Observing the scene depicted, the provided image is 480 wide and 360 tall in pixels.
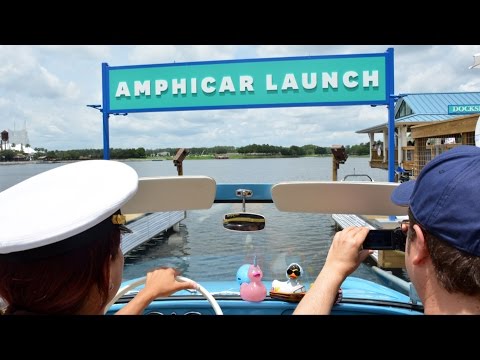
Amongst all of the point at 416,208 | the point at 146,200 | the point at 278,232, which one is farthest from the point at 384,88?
the point at 278,232

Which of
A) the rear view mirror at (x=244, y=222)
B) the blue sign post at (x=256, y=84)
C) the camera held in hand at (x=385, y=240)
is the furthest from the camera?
the blue sign post at (x=256, y=84)

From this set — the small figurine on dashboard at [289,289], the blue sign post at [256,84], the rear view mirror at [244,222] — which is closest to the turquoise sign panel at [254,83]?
the blue sign post at [256,84]

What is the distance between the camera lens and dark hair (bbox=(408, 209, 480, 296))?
2.30ft

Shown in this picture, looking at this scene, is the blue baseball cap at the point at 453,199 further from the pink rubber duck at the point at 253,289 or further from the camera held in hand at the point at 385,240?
the pink rubber duck at the point at 253,289

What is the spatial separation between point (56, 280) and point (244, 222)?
1.09m

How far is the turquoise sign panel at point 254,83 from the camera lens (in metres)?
3.75

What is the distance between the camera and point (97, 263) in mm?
762

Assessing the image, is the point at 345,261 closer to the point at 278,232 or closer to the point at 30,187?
the point at 30,187

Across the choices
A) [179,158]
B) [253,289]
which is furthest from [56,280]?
[179,158]

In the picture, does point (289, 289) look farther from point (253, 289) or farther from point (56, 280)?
point (56, 280)

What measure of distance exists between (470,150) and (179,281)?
75 centimetres

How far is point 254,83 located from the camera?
382 cm

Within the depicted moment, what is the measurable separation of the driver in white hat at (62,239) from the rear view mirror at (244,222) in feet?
3.07

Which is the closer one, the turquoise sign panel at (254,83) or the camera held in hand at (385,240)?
A: the camera held in hand at (385,240)
